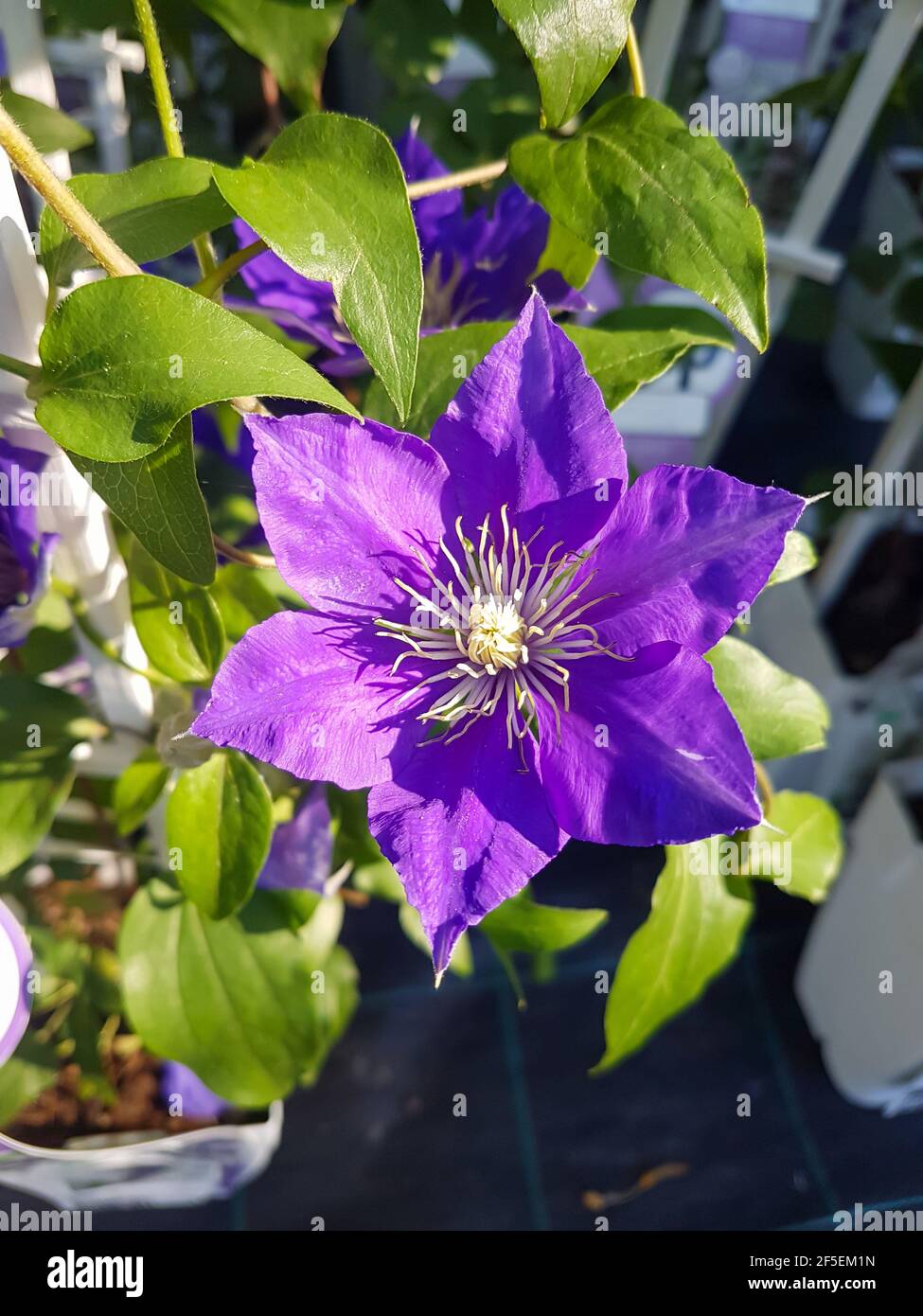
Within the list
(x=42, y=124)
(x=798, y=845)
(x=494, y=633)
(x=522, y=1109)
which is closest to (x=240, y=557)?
(x=494, y=633)

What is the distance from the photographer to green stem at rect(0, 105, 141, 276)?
358mm

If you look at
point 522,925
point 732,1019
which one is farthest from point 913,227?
point 522,925

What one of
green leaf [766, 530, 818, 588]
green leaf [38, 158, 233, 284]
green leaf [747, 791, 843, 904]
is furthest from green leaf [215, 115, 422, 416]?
green leaf [747, 791, 843, 904]

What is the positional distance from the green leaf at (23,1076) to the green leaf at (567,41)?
0.70 meters

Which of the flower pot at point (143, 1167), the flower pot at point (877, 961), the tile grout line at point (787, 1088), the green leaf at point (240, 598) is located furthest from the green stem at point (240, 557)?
the tile grout line at point (787, 1088)

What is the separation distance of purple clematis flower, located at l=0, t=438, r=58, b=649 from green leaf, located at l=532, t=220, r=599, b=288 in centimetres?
25

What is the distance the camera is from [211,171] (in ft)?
1.36

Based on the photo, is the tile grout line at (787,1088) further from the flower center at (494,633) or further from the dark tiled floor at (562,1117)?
the flower center at (494,633)

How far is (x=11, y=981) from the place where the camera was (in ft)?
→ 1.58

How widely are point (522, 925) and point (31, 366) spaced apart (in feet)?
1.22

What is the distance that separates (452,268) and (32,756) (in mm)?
357

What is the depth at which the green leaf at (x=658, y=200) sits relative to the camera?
38 cm
